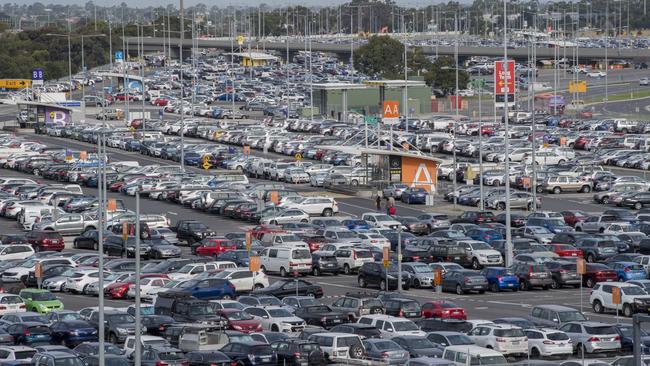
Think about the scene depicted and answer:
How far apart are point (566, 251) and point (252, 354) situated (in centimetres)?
2415

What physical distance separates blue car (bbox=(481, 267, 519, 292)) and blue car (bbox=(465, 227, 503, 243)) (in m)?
8.98

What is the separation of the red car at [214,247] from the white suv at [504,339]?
22588 mm

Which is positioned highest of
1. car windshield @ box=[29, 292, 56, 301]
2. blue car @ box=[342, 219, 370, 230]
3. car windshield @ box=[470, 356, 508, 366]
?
car windshield @ box=[470, 356, 508, 366]

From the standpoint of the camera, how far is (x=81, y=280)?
51250mm

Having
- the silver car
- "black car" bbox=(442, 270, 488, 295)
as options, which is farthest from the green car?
"black car" bbox=(442, 270, 488, 295)

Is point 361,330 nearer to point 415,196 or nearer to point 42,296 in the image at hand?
point 42,296

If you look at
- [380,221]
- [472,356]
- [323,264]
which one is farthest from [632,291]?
[380,221]

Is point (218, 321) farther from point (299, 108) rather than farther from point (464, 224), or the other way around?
point (299, 108)

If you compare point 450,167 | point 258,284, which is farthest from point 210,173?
point 258,284

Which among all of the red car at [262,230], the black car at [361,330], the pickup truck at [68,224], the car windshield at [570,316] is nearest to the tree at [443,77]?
the pickup truck at [68,224]

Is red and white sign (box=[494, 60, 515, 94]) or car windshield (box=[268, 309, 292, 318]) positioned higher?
red and white sign (box=[494, 60, 515, 94])

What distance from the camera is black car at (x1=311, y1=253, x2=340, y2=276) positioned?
182 feet

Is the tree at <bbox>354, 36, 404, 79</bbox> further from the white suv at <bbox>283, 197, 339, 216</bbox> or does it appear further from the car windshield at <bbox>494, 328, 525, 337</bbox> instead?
the car windshield at <bbox>494, 328, 525, 337</bbox>

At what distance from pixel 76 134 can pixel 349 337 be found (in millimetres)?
80912
